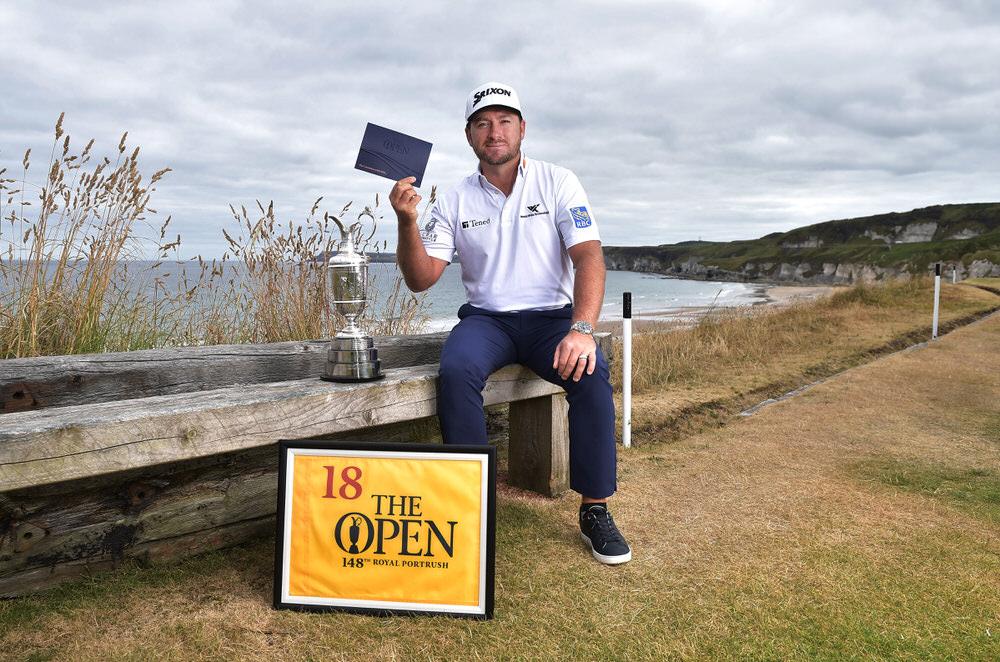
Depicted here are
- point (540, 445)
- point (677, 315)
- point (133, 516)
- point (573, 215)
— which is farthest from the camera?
point (677, 315)

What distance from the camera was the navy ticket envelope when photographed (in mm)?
2193

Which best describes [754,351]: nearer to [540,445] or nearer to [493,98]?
[540,445]

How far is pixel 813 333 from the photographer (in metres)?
8.91

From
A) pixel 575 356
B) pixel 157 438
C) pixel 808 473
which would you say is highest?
pixel 575 356

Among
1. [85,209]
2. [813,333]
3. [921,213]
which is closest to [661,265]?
[921,213]

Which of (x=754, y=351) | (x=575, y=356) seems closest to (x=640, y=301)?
(x=754, y=351)

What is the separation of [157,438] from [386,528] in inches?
26.0

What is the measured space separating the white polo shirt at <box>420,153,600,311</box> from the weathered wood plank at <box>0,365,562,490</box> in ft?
1.73

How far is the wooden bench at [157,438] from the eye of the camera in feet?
5.29

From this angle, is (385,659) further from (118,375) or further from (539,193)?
(539,193)

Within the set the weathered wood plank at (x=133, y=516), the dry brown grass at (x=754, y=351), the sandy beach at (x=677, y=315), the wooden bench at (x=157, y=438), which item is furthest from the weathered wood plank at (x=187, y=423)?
the dry brown grass at (x=754, y=351)

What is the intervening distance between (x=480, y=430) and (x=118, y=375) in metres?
1.30

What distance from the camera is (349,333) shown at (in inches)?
86.4

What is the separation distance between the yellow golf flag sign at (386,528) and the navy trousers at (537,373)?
325 millimetres
